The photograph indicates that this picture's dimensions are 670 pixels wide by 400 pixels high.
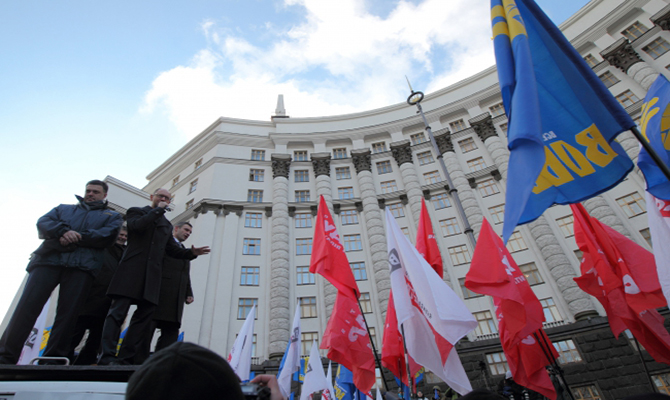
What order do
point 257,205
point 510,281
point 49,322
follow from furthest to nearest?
1. point 257,205
2. point 49,322
3. point 510,281

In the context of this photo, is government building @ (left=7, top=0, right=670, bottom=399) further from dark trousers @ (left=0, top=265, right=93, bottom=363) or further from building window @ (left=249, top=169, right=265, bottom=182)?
dark trousers @ (left=0, top=265, right=93, bottom=363)

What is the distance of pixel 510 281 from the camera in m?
8.75

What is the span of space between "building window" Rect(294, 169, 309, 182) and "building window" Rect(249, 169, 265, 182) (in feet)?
9.54

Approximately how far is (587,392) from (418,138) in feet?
70.6

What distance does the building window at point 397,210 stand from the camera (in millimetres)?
27103

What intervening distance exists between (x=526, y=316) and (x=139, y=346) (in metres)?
8.81

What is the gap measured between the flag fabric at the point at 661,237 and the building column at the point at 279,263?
19.1 meters

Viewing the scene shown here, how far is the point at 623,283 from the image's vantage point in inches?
366

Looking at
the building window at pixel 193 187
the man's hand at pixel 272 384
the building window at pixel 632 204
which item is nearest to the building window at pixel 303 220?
the building window at pixel 193 187

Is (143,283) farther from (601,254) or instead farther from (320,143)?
(320,143)

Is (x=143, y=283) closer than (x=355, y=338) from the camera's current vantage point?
Yes

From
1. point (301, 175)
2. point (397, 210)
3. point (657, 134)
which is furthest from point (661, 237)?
point (301, 175)

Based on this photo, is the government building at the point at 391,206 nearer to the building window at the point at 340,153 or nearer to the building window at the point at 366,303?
the building window at the point at 366,303

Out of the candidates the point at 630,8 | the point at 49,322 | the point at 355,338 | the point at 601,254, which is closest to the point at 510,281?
the point at 601,254
